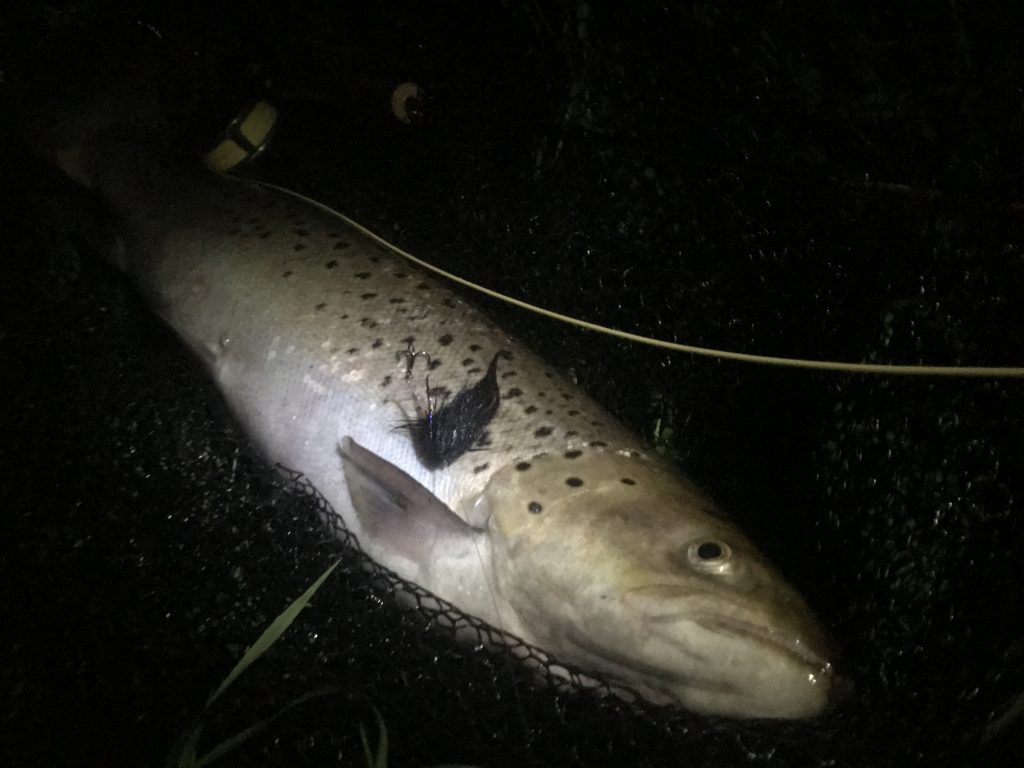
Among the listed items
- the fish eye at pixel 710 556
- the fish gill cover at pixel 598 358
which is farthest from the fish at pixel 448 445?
the fish gill cover at pixel 598 358

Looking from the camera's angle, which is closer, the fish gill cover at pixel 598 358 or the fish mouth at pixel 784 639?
the fish mouth at pixel 784 639

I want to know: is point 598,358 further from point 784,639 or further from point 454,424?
point 784,639

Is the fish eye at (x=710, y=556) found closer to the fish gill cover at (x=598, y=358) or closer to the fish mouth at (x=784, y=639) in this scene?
the fish mouth at (x=784, y=639)

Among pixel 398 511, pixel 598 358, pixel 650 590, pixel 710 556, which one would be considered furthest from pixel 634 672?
pixel 598 358

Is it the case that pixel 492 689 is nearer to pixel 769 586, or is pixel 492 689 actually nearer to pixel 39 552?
pixel 769 586

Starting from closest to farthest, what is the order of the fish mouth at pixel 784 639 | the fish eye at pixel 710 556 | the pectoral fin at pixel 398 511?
the fish mouth at pixel 784 639
the fish eye at pixel 710 556
the pectoral fin at pixel 398 511

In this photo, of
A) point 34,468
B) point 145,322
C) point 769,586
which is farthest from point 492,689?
point 145,322
